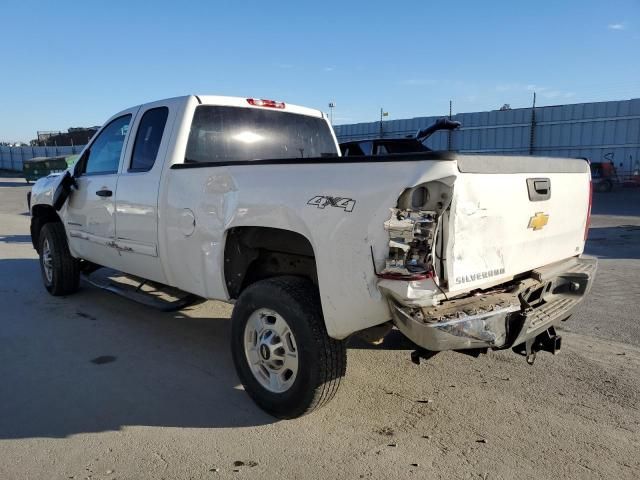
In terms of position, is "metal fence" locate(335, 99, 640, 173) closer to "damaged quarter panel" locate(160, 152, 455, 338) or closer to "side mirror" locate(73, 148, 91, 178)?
"side mirror" locate(73, 148, 91, 178)

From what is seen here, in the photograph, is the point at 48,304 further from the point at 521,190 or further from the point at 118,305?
the point at 521,190

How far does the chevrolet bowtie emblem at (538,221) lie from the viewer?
323 centimetres

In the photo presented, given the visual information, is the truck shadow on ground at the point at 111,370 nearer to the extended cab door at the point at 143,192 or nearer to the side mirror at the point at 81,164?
the extended cab door at the point at 143,192

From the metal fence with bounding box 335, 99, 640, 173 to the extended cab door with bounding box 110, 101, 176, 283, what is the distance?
22.5 metres

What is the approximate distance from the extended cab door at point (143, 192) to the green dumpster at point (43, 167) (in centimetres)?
2786

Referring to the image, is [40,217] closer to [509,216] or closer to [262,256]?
[262,256]

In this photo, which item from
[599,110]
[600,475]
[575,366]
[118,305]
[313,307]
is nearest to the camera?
[600,475]

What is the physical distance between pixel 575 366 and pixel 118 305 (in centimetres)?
479

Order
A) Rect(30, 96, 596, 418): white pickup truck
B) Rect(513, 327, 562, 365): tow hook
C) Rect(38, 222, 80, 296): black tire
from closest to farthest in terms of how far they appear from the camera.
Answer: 1. Rect(30, 96, 596, 418): white pickup truck
2. Rect(513, 327, 562, 365): tow hook
3. Rect(38, 222, 80, 296): black tire

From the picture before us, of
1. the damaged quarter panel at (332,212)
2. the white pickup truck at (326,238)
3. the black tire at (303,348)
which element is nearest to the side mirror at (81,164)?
the white pickup truck at (326,238)

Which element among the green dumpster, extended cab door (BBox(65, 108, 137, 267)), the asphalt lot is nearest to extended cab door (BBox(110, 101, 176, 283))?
extended cab door (BBox(65, 108, 137, 267))

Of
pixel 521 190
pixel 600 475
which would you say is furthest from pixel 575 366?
pixel 521 190

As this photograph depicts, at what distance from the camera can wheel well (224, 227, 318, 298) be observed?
3.49 m

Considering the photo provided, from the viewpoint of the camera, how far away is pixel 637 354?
4.34 m
